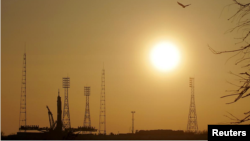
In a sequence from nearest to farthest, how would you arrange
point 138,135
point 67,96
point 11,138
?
point 11,138, point 67,96, point 138,135

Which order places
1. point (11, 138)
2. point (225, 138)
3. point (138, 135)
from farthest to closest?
point (138, 135)
point (11, 138)
point (225, 138)

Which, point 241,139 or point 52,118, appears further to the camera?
point 52,118

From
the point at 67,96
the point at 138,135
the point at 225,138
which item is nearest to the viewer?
the point at 225,138

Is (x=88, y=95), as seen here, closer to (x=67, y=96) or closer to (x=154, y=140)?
(x=67, y=96)

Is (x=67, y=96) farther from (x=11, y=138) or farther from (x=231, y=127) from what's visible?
(x=231, y=127)

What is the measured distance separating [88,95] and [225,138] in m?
123

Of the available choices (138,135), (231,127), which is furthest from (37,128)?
(231,127)

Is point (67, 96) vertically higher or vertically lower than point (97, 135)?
higher

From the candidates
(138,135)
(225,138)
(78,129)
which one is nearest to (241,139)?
(225,138)

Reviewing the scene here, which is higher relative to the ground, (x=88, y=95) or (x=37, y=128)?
(x=88, y=95)

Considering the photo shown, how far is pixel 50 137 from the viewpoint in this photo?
12244 cm

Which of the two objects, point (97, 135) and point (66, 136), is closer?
point (66, 136)

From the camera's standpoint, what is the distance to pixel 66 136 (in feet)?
397

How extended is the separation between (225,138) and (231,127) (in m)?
0.34
